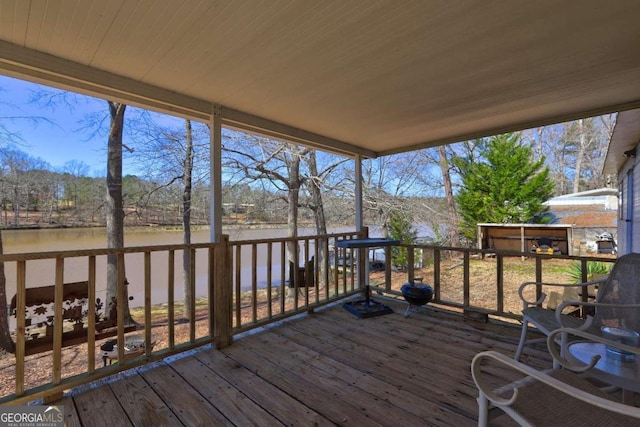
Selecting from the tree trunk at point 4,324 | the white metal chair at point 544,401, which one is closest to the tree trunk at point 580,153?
the white metal chair at point 544,401

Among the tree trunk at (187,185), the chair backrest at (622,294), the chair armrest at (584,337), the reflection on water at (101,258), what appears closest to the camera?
the chair armrest at (584,337)

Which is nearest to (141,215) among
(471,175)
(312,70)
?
(312,70)

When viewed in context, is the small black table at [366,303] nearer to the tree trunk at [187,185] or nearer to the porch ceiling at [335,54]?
the porch ceiling at [335,54]

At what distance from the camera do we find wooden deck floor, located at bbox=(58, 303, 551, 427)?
179 centimetres

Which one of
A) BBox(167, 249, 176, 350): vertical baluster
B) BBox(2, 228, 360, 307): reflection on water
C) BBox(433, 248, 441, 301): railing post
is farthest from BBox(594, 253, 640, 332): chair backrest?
BBox(167, 249, 176, 350): vertical baluster

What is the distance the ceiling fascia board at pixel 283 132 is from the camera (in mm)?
3061

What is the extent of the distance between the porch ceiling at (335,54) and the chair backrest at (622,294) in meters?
1.44

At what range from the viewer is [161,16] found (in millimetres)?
1614

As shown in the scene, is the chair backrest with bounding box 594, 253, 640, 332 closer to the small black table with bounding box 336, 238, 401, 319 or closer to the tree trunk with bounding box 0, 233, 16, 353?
the small black table with bounding box 336, 238, 401, 319

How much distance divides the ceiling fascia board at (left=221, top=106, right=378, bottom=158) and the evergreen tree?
7631 mm

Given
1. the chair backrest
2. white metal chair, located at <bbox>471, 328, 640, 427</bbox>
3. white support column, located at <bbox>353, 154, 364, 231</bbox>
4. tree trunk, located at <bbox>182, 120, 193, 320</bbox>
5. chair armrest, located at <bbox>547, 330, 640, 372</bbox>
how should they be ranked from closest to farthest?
white metal chair, located at <bbox>471, 328, 640, 427</bbox>, chair armrest, located at <bbox>547, 330, 640, 372</bbox>, the chair backrest, white support column, located at <bbox>353, 154, 364, 231</bbox>, tree trunk, located at <bbox>182, 120, 193, 320</bbox>

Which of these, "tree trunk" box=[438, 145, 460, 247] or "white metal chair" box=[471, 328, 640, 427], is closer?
"white metal chair" box=[471, 328, 640, 427]

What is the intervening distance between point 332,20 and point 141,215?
675 centimetres

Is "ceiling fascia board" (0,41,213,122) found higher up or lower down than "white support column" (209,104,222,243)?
higher up
